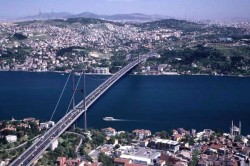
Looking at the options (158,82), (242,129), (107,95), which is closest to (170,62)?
(158,82)

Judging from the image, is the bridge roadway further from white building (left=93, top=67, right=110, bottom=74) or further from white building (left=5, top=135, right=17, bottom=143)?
white building (left=93, top=67, right=110, bottom=74)

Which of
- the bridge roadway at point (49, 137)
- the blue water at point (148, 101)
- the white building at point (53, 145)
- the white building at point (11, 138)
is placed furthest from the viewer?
the blue water at point (148, 101)

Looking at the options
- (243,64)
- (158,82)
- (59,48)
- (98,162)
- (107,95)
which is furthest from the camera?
(59,48)

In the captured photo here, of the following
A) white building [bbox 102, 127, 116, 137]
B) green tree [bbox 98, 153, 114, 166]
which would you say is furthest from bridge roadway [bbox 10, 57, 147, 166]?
green tree [bbox 98, 153, 114, 166]

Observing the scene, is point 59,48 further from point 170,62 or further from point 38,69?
point 170,62

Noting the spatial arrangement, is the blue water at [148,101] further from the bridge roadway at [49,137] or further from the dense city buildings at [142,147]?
the dense city buildings at [142,147]

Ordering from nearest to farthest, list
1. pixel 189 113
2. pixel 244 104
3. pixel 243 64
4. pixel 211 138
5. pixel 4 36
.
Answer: pixel 211 138
pixel 189 113
pixel 244 104
pixel 243 64
pixel 4 36

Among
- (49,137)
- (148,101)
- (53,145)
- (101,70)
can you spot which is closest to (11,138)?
(49,137)

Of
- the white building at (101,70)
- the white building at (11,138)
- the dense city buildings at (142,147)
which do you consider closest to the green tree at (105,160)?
the dense city buildings at (142,147)
